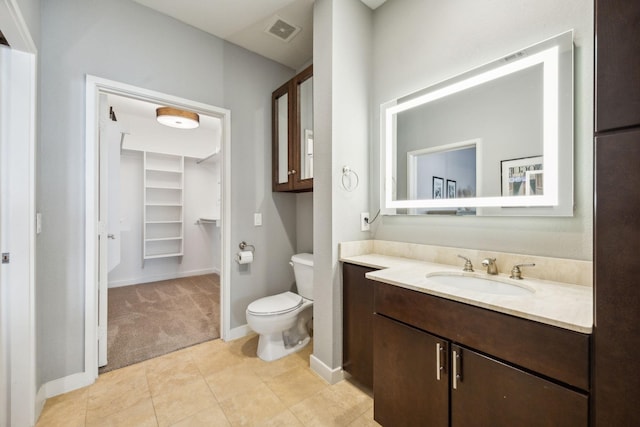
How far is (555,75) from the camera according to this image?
3.94 feet

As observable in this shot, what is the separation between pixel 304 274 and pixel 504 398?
165cm

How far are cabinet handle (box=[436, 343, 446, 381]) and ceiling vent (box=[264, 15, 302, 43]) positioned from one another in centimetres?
243

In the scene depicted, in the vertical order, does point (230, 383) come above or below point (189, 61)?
below

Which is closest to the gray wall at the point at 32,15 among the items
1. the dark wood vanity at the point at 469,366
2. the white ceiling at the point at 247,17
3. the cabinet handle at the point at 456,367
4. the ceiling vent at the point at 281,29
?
→ the white ceiling at the point at 247,17

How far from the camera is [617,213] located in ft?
2.19

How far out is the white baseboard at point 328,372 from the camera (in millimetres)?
1771

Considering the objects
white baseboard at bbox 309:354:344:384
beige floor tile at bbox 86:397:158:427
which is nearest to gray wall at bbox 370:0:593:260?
white baseboard at bbox 309:354:344:384

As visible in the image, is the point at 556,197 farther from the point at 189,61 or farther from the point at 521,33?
the point at 189,61

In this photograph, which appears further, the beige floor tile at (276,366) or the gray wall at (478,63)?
the beige floor tile at (276,366)

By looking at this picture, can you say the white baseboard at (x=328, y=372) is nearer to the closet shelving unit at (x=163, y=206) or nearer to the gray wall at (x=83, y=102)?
the gray wall at (x=83, y=102)

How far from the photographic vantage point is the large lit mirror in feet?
3.93

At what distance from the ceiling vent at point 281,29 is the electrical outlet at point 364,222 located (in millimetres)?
1629

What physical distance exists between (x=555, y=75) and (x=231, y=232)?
2349 millimetres

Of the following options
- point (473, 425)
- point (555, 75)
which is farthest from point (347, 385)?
point (555, 75)
